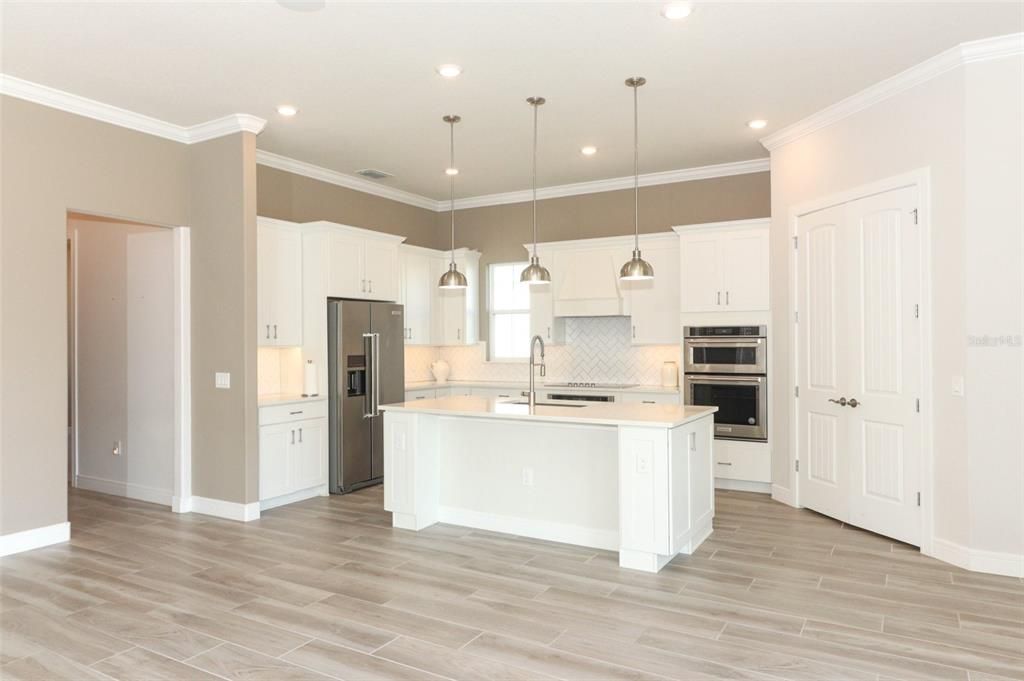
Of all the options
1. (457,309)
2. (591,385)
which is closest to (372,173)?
(457,309)

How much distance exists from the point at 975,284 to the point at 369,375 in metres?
4.97

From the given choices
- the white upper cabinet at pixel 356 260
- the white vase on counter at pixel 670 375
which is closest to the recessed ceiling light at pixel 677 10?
the white upper cabinet at pixel 356 260

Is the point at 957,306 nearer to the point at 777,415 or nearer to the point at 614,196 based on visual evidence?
the point at 777,415

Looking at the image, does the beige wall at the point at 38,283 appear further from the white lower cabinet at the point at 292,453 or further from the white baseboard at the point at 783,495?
the white baseboard at the point at 783,495

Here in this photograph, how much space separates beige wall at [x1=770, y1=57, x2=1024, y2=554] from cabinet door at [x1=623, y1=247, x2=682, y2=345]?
2.54 m

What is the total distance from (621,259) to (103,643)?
548 cm

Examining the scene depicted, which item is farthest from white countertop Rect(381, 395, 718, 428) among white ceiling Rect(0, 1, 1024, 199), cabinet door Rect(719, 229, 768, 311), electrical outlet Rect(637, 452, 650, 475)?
white ceiling Rect(0, 1, 1024, 199)

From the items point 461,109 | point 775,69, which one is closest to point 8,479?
point 461,109

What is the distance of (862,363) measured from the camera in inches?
196

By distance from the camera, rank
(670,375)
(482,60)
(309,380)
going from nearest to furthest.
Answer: (482,60) → (309,380) → (670,375)

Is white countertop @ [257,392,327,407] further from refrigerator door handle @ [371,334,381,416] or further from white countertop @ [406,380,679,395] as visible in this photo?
white countertop @ [406,380,679,395]

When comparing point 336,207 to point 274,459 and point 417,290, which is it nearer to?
point 417,290

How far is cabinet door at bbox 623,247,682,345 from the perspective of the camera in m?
6.88

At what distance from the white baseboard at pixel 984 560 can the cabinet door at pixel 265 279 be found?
536 centimetres
